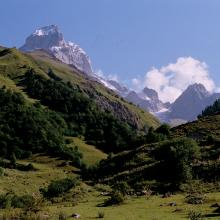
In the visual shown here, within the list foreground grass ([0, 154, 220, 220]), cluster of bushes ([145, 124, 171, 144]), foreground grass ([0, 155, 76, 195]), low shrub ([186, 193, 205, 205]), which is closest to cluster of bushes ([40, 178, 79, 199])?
foreground grass ([0, 154, 220, 220])

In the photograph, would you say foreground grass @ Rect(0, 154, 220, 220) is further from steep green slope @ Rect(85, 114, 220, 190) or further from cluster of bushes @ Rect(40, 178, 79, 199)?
steep green slope @ Rect(85, 114, 220, 190)

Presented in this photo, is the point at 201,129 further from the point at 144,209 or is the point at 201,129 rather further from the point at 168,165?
the point at 144,209

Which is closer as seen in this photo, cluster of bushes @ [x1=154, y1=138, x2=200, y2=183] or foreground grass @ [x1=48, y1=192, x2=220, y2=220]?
foreground grass @ [x1=48, y1=192, x2=220, y2=220]

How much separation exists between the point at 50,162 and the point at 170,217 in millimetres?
131938

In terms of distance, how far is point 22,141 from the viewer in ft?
643

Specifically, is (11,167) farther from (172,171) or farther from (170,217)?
(170,217)

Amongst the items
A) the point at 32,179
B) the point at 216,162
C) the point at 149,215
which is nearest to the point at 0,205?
the point at 149,215

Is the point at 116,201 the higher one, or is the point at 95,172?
the point at 95,172

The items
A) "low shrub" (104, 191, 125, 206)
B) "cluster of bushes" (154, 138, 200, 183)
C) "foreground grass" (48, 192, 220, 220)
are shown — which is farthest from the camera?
"cluster of bushes" (154, 138, 200, 183)

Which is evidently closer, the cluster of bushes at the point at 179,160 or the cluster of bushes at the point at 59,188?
the cluster of bushes at the point at 179,160

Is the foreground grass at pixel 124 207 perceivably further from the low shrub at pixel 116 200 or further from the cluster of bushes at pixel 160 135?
the cluster of bushes at pixel 160 135

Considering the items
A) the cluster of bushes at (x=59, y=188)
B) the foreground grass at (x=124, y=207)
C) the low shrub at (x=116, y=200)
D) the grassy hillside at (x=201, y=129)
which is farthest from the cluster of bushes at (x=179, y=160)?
the grassy hillside at (x=201, y=129)

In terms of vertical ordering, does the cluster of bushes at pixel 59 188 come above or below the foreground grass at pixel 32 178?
below

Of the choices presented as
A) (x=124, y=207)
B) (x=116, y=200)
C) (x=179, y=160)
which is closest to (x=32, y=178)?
(x=179, y=160)
